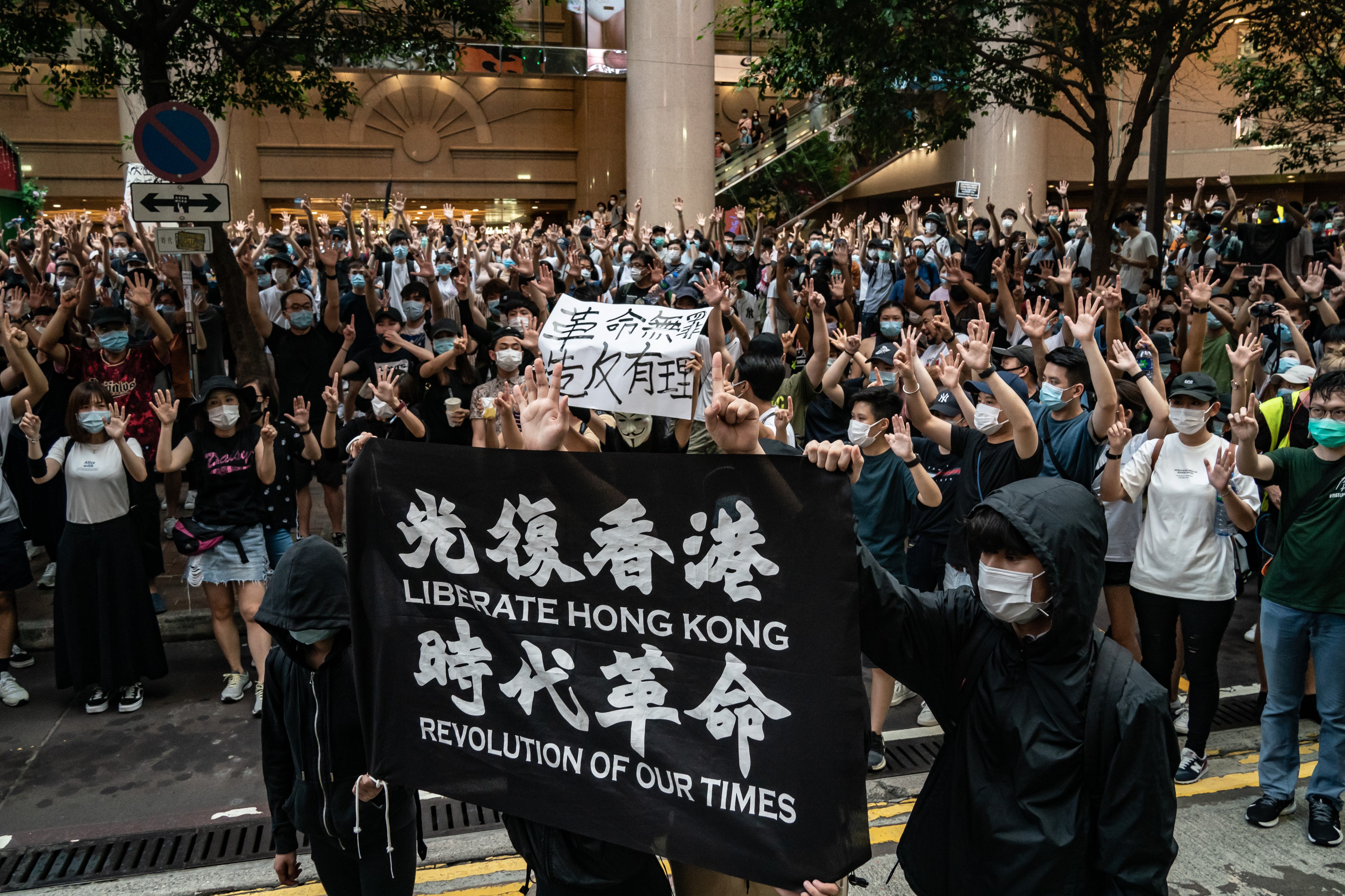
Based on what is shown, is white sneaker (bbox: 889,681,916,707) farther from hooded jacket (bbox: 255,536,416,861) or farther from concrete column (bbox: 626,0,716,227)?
concrete column (bbox: 626,0,716,227)

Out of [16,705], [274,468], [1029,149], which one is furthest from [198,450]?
[1029,149]

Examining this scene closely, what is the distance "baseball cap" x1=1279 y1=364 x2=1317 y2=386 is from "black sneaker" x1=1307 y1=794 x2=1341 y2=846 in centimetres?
308

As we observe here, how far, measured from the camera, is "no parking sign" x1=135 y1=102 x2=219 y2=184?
7824 mm

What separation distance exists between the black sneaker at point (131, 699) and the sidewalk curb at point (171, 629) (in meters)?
0.70

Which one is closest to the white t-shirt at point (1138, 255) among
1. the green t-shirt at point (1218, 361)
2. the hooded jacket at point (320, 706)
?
the green t-shirt at point (1218, 361)

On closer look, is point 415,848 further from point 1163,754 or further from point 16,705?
point 16,705

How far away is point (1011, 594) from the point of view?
7.96 feet

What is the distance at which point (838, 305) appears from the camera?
33.7 ft

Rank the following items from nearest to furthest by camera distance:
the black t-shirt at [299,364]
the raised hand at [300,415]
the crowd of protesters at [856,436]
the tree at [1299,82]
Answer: the crowd of protesters at [856,436] < the raised hand at [300,415] < the black t-shirt at [299,364] < the tree at [1299,82]

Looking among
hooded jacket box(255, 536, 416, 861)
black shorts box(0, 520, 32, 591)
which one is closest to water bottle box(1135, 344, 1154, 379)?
hooded jacket box(255, 536, 416, 861)

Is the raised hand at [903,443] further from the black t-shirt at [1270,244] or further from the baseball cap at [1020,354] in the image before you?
the black t-shirt at [1270,244]

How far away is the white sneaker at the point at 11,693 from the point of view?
612 cm

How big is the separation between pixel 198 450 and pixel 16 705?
1838 millimetres

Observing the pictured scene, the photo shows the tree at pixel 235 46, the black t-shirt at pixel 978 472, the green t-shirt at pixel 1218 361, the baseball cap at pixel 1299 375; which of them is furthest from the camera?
the tree at pixel 235 46
